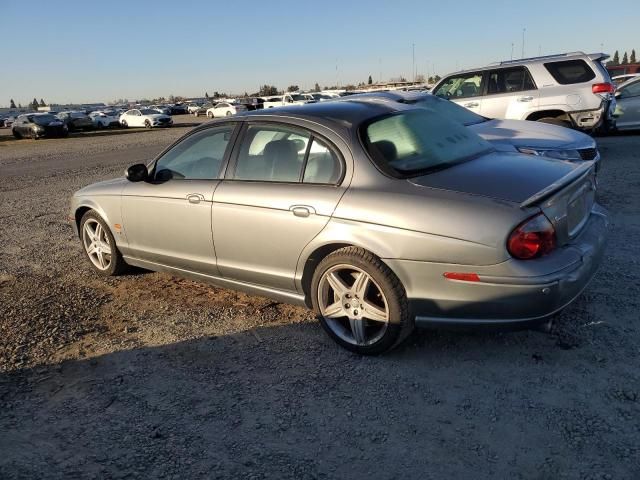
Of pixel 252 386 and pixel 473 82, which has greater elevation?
pixel 473 82

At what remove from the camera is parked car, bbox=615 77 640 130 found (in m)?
12.7

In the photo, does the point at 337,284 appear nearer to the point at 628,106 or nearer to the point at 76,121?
the point at 628,106

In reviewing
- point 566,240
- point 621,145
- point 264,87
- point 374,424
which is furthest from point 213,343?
point 264,87

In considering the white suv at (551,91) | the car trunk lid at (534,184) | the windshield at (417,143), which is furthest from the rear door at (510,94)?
the car trunk lid at (534,184)

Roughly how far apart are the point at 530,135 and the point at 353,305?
4.45m

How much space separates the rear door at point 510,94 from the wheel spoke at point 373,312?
753cm

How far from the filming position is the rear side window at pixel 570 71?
9.55 metres

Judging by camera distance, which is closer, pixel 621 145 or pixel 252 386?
pixel 252 386

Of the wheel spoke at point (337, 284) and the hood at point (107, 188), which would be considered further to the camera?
the hood at point (107, 188)

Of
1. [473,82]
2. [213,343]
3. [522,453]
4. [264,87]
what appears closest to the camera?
[522,453]

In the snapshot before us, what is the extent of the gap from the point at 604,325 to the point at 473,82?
783cm

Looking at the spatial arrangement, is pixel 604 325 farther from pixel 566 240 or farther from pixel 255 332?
pixel 255 332

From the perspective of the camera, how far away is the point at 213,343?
151 inches

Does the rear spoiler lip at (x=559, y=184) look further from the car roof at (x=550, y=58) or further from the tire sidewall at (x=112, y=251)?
the car roof at (x=550, y=58)
